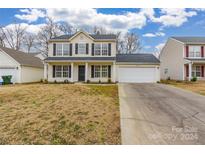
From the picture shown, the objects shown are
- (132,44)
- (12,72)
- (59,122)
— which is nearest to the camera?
(59,122)

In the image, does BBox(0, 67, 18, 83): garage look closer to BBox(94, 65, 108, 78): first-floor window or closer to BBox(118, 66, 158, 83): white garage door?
BBox(94, 65, 108, 78): first-floor window

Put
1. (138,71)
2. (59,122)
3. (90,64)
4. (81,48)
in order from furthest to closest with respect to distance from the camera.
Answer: (138,71)
(81,48)
(90,64)
(59,122)

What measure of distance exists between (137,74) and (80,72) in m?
6.58

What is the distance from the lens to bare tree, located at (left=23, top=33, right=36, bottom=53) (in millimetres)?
42625

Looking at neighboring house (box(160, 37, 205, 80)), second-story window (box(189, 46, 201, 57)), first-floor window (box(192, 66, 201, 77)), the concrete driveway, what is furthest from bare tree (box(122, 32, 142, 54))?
the concrete driveway

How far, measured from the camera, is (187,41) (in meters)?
26.1

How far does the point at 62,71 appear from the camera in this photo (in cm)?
2295

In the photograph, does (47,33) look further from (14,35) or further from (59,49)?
(59,49)

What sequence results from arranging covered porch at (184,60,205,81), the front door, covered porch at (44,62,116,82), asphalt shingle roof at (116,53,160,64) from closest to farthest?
1. covered porch at (44,62,116,82)
2. the front door
3. asphalt shingle roof at (116,53,160,64)
4. covered porch at (184,60,205,81)

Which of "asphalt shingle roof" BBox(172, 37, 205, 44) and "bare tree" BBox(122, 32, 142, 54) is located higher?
"bare tree" BBox(122, 32, 142, 54)

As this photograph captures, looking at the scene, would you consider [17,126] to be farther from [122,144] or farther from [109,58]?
[109,58]

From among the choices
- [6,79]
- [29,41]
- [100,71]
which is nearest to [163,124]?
[100,71]

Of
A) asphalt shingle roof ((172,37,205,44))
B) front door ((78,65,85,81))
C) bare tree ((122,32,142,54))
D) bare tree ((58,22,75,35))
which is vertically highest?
bare tree ((58,22,75,35))

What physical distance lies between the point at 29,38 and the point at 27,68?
69.3 feet
